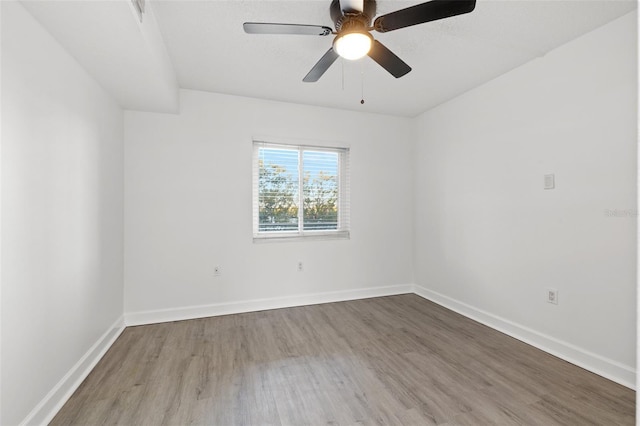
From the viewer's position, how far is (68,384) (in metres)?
1.81

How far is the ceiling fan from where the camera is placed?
1417 millimetres

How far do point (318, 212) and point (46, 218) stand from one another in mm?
2539

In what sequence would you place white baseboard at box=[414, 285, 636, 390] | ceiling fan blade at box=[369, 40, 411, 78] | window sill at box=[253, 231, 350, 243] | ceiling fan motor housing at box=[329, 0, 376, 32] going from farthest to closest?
window sill at box=[253, 231, 350, 243] → white baseboard at box=[414, 285, 636, 390] → ceiling fan blade at box=[369, 40, 411, 78] → ceiling fan motor housing at box=[329, 0, 376, 32]

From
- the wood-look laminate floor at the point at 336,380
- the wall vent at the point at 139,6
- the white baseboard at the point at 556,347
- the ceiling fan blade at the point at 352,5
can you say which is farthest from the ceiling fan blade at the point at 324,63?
the white baseboard at the point at 556,347

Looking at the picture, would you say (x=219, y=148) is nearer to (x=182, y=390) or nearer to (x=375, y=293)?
(x=182, y=390)

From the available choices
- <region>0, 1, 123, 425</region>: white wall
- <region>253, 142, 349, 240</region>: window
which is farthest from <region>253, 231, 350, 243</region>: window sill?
<region>0, 1, 123, 425</region>: white wall

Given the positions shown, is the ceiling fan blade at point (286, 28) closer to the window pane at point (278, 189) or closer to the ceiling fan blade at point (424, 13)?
the ceiling fan blade at point (424, 13)

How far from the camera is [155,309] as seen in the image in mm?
2965

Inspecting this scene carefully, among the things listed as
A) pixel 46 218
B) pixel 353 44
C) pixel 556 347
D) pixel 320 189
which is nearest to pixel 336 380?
pixel 556 347

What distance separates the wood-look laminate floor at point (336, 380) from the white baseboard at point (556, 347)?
0.07 metres

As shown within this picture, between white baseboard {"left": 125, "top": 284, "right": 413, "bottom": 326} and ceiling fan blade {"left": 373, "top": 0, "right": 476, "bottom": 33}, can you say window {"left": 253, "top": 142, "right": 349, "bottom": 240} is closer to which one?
white baseboard {"left": 125, "top": 284, "right": 413, "bottom": 326}

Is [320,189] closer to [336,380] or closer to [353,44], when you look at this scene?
[353,44]

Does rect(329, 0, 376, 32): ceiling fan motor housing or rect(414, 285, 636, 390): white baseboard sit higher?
rect(329, 0, 376, 32): ceiling fan motor housing

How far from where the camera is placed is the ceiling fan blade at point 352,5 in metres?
1.51
